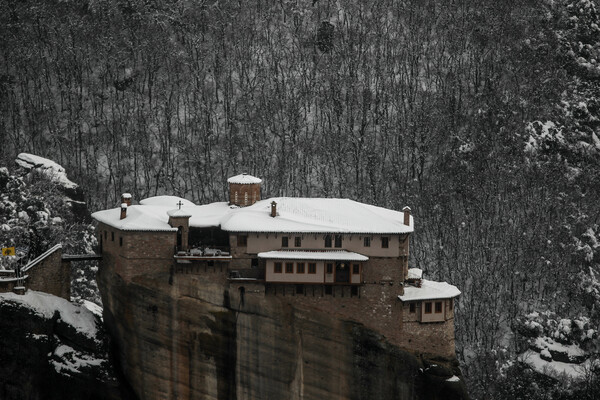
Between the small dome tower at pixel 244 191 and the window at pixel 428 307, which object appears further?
the small dome tower at pixel 244 191

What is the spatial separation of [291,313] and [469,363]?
35232 mm

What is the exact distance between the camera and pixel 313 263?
309 feet

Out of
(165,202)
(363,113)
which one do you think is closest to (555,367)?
(363,113)

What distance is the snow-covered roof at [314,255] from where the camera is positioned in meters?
93.4

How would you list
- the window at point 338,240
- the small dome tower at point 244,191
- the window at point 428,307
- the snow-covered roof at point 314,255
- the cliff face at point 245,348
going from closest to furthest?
the snow-covered roof at point 314,255 < the window at point 428,307 < the window at point 338,240 < the cliff face at point 245,348 < the small dome tower at point 244,191

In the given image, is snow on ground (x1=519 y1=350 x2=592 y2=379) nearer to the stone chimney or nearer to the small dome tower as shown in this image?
the small dome tower

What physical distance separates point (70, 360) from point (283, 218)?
882 inches

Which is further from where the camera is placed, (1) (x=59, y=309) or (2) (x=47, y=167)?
(2) (x=47, y=167)

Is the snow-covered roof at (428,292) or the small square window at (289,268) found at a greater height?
the small square window at (289,268)

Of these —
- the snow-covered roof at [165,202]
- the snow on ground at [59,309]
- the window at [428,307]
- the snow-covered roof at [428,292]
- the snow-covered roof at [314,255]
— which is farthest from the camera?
the snow-covered roof at [165,202]

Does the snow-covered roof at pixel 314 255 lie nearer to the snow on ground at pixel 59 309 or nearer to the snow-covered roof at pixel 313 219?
the snow-covered roof at pixel 313 219

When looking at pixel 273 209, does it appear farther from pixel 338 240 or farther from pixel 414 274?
pixel 414 274

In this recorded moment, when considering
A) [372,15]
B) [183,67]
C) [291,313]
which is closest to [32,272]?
[291,313]

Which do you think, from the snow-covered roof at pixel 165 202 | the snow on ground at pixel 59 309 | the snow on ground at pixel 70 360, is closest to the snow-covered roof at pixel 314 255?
the snow-covered roof at pixel 165 202
